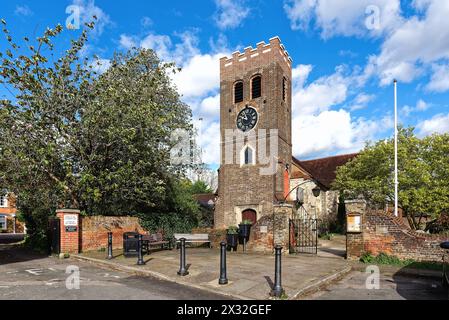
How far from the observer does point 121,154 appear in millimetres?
14891

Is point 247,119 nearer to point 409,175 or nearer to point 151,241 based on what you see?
point 409,175

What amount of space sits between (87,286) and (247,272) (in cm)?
410

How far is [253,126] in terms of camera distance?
2433 centimetres

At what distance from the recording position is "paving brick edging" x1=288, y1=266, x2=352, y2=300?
715cm

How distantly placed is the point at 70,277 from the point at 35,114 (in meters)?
7.45

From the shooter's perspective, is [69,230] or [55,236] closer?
[69,230]

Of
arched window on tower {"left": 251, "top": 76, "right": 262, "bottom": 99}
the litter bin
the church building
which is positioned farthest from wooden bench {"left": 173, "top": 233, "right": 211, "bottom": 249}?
arched window on tower {"left": 251, "top": 76, "right": 262, "bottom": 99}

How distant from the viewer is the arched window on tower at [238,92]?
83.3ft

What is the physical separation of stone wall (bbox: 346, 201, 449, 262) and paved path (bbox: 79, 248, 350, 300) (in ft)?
3.03

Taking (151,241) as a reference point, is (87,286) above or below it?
above

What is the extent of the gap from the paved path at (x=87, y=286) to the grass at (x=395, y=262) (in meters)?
6.92

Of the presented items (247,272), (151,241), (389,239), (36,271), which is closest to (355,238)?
(389,239)

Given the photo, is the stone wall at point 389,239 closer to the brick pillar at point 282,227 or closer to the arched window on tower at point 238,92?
the brick pillar at point 282,227
